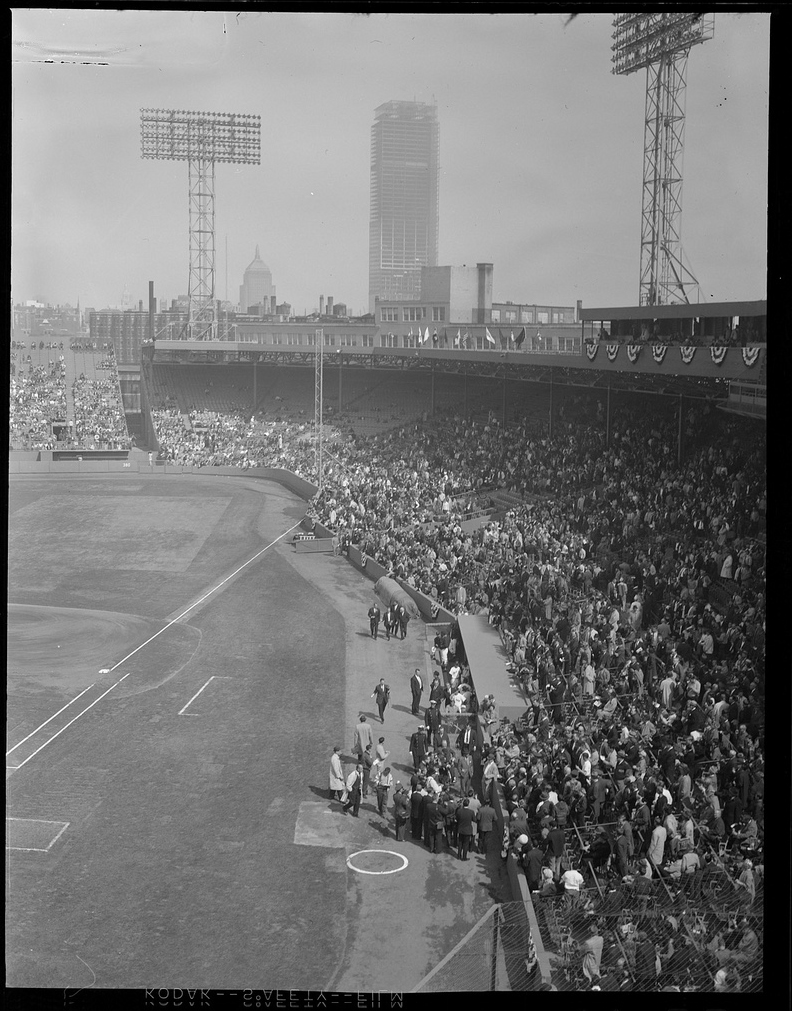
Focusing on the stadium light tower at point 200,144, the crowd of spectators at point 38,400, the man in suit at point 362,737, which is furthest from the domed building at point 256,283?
the crowd of spectators at point 38,400

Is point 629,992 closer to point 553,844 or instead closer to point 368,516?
point 553,844

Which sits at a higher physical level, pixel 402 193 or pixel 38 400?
pixel 402 193

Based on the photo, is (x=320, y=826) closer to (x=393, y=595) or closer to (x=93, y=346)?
(x=393, y=595)

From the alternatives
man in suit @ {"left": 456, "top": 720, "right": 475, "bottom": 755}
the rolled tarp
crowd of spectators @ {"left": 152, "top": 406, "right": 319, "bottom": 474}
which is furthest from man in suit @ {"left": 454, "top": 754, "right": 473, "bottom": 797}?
crowd of spectators @ {"left": 152, "top": 406, "right": 319, "bottom": 474}

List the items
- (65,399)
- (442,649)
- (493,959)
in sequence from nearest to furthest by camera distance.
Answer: (493,959) < (442,649) < (65,399)


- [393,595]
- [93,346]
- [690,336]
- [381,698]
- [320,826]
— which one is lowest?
[320,826]

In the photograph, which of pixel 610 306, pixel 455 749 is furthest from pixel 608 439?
pixel 455 749

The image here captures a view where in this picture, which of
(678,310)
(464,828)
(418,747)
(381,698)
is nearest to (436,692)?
(381,698)

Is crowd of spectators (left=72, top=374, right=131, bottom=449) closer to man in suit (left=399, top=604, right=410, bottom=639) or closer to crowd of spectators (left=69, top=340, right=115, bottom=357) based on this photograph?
crowd of spectators (left=69, top=340, right=115, bottom=357)
